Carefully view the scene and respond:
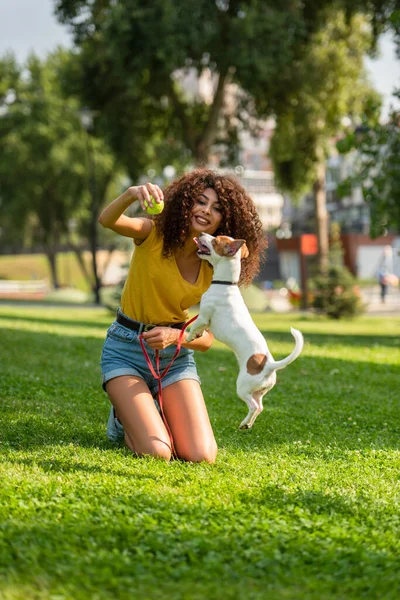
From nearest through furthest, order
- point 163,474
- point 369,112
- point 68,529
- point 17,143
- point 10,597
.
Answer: point 10,597 < point 68,529 < point 163,474 < point 369,112 < point 17,143

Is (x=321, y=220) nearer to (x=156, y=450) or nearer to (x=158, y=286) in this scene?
(x=158, y=286)

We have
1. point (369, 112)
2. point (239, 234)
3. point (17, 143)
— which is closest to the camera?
point (239, 234)

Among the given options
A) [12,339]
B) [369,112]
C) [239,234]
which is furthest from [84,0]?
[239,234]

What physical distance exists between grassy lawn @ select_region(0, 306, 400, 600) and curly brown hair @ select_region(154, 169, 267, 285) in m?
1.31

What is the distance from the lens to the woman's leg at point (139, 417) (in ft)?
16.4

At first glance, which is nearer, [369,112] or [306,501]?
[306,501]

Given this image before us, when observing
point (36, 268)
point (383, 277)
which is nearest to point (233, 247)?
point (383, 277)

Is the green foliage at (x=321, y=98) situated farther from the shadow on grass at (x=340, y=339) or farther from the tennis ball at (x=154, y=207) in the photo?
the tennis ball at (x=154, y=207)

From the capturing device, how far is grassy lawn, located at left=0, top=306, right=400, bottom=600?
313 cm

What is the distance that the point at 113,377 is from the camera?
17.1 feet

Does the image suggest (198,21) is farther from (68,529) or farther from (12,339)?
(68,529)

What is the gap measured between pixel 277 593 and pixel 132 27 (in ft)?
58.4

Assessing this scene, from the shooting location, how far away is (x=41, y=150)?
41281mm

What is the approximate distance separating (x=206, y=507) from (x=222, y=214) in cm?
188
